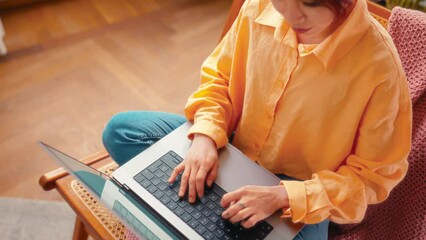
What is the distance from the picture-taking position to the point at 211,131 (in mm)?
848

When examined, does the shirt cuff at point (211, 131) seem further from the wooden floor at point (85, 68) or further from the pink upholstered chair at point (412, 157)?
the wooden floor at point (85, 68)

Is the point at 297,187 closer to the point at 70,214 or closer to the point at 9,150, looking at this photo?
the point at 70,214

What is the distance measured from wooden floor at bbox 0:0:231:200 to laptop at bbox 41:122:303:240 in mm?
718

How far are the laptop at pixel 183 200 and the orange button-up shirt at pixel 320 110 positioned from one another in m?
0.04

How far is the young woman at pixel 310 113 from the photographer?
0.70m

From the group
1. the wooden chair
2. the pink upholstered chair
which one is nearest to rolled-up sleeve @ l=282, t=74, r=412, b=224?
the pink upholstered chair

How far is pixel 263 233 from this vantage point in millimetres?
753

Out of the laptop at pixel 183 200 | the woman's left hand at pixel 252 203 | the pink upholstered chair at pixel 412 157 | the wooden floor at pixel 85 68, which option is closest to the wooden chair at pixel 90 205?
the pink upholstered chair at pixel 412 157

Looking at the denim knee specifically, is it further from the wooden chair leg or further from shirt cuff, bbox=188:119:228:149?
the wooden chair leg

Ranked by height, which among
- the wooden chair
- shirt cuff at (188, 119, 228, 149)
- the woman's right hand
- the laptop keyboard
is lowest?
the wooden chair

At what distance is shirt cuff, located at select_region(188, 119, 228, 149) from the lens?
33.3 inches

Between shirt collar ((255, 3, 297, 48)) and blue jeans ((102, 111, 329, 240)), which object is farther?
blue jeans ((102, 111, 329, 240))

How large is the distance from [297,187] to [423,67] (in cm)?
35

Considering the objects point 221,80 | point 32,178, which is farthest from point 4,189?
point 221,80
